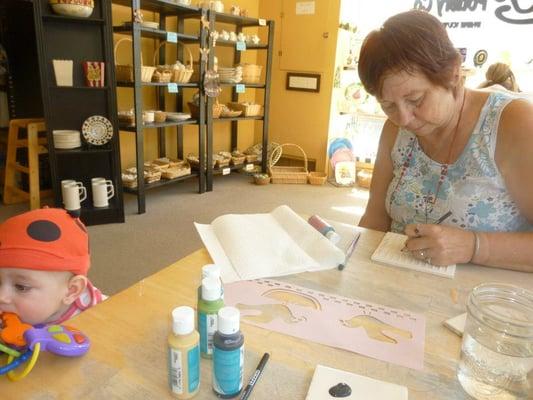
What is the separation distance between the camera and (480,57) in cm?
366

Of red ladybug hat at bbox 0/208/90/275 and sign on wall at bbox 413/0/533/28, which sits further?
sign on wall at bbox 413/0/533/28

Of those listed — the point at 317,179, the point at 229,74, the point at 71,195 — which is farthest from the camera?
the point at 317,179

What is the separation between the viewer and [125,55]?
10.6 feet

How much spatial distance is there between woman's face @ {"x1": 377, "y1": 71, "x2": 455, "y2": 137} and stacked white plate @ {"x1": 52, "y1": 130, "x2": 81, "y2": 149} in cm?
217

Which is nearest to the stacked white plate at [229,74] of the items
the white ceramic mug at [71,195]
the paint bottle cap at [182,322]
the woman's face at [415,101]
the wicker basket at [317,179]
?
the wicker basket at [317,179]

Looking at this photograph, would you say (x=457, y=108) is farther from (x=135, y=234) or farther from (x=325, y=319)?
(x=135, y=234)

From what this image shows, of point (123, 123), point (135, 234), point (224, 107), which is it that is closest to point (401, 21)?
point (135, 234)

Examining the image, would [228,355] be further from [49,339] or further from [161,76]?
[161,76]

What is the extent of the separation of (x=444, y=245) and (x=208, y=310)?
56cm

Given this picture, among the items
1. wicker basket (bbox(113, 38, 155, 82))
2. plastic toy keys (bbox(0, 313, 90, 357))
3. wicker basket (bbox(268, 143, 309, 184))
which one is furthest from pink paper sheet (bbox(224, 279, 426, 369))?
wicker basket (bbox(268, 143, 309, 184))

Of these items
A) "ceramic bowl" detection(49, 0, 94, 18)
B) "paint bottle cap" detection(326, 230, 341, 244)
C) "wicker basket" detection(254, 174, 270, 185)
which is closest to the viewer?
"paint bottle cap" detection(326, 230, 341, 244)

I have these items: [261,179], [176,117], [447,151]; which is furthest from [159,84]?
[447,151]

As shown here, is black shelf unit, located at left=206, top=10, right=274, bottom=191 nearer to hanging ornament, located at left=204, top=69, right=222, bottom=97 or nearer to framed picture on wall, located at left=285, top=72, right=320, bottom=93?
hanging ornament, located at left=204, top=69, right=222, bottom=97

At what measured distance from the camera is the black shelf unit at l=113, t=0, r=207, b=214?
266cm
